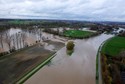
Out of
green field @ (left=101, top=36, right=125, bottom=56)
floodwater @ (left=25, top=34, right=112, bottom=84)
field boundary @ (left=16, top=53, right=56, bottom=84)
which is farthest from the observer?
green field @ (left=101, top=36, right=125, bottom=56)

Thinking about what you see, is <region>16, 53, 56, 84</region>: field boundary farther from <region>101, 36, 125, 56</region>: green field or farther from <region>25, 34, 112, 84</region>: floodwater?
<region>101, 36, 125, 56</region>: green field

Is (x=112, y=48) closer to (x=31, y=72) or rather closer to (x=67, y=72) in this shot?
(x=67, y=72)

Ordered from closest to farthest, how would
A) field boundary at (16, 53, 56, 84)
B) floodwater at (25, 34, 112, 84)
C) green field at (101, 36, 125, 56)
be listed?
1. field boundary at (16, 53, 56, 84)
2. floodwater at (25, 34, 112, 84)
3. green field at (101, 36, 125, 56)

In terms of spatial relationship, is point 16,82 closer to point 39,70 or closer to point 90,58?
point 39,70

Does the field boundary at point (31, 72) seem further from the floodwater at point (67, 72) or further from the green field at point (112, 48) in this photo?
the green field at point (112, 48)

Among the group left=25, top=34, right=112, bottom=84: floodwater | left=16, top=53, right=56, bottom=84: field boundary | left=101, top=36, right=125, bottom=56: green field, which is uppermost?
left=101, top=36, right=125, bottom=56: green field

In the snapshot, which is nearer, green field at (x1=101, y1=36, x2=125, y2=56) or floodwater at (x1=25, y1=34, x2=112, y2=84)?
floodwater at (x1=25, y1=34, x2=112, y2=84)

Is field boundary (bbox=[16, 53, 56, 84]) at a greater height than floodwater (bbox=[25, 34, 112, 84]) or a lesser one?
greater

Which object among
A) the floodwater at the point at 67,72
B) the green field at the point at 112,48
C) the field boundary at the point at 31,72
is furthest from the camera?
the green field at the point at 112,48

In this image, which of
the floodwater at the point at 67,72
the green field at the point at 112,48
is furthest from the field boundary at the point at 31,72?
the green field at the point at 112,48

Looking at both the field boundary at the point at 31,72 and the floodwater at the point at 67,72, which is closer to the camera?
the field boundary at the point at 31,72

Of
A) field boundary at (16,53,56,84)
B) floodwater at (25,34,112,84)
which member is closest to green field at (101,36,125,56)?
floodwater at (25,34,112,84)
